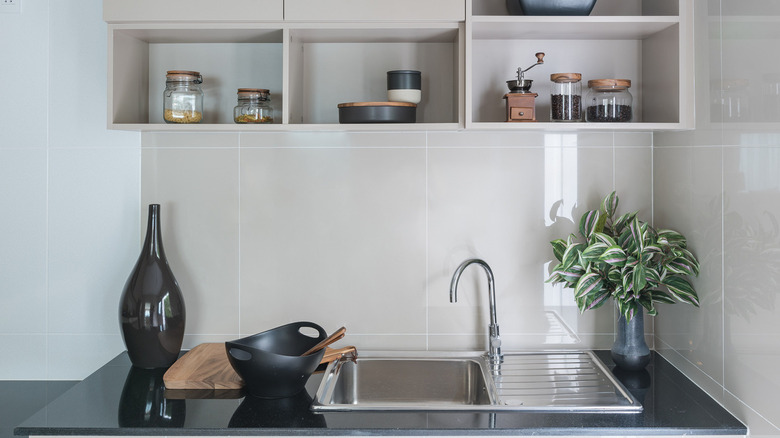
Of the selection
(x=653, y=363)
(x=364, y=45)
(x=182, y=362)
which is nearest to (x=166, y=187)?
(x=182, y=362)

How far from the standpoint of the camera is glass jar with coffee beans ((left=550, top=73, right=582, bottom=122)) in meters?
1.91

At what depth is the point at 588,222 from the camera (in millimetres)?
2014

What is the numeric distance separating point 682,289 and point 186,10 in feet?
4.95

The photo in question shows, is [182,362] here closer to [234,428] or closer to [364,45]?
[234,428]

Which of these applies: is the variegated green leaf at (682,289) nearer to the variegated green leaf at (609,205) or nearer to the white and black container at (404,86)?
the variegated green leaf at (609,205)

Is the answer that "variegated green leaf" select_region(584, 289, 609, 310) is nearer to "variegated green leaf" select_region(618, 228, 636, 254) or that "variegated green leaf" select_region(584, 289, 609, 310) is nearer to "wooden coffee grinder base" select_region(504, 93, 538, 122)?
"variegated green leaf" select_region(618, 228, 636, 254)

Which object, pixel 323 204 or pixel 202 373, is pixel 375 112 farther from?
pixel 202 373

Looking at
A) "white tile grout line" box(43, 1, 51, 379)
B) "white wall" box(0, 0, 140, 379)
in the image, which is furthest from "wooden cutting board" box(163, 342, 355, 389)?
"white tile grout line" box(43, 1, 51, 379)

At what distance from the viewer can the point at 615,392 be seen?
1725 millimetres

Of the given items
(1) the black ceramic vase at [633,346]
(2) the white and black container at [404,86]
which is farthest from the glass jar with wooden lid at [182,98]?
(1) the black ceramic vase at [633,346]

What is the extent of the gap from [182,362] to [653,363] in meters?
1.38

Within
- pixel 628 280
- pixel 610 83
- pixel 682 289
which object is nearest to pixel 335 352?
pixel 628 280

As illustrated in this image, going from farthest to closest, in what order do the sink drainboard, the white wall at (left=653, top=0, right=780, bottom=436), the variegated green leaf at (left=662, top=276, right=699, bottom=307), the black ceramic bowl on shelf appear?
the black ceramic bowl on shelf, the variegated green leaf at (left=662, top=276, right=699, bottom=307), the sink drainboard, the white wall at (left=653, top=0, right=780, bottom=436)

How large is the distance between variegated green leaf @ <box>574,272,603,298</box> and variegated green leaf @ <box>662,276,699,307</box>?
0.17 m
